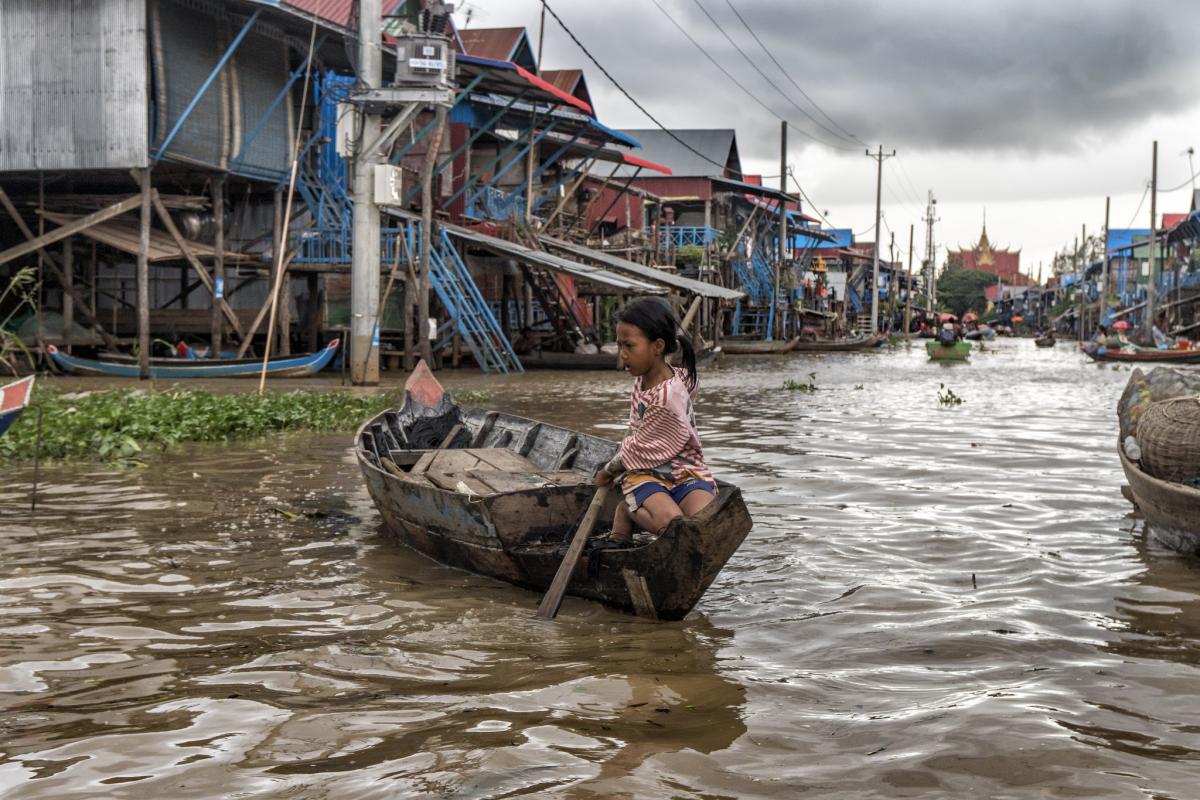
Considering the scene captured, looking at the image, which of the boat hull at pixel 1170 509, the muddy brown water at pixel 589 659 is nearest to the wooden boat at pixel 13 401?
the muddy brown water at pixel 589 659

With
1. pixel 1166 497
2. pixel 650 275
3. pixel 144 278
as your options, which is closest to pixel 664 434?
pixel 1166 497

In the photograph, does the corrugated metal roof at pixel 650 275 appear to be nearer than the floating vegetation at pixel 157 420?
No

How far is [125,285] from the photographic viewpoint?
840 inches

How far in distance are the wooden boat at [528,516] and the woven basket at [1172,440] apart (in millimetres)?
3030

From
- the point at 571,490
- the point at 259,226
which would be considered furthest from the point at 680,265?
the point at 571,490

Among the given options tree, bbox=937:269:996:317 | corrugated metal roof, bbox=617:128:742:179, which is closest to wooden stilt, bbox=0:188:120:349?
corrugated metal roof, bbox=617:128:742:179

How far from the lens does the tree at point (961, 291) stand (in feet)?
286

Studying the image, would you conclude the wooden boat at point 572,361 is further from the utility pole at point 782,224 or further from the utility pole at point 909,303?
the utility pole at point 909,303

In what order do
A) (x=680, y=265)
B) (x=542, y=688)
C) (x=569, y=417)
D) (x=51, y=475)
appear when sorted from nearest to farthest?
1. (x=542, y=688)
2. (x=51, y=475)
3. (x=569, y=417)
4. (x=680, y=265)

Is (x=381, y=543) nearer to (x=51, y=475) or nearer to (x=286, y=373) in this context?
(x=51, y=475)

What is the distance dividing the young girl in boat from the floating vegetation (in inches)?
217

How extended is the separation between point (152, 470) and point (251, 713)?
588cm

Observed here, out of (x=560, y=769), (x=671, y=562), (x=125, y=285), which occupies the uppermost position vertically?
(x=125, y=285)

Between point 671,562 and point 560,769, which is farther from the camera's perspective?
point 671,562
